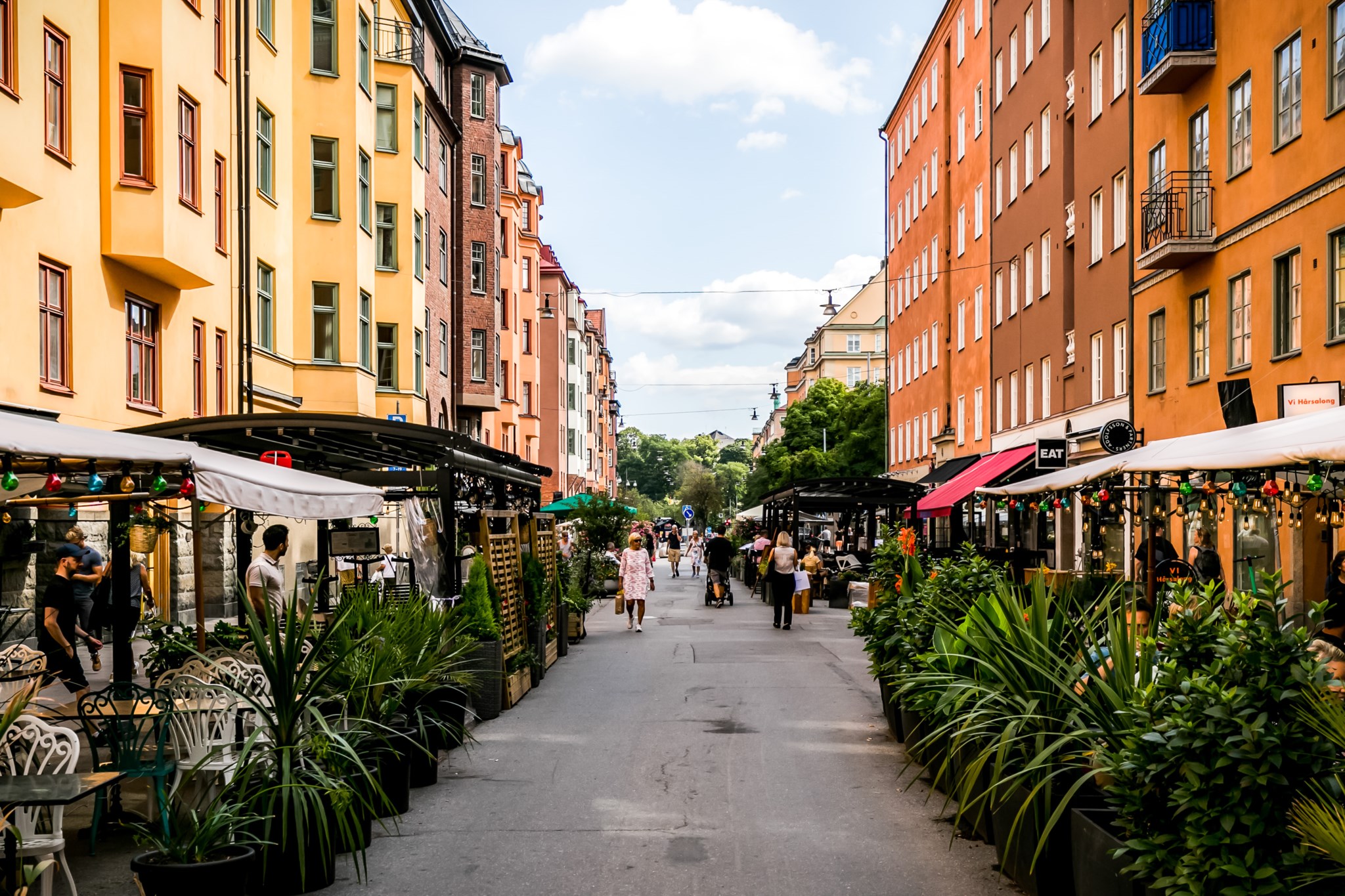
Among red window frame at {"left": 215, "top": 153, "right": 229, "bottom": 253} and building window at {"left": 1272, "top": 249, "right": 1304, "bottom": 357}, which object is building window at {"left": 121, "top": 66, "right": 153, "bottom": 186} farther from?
building window at {"left": 1272, "top": 249, "right": 1304, "bottom": 357}

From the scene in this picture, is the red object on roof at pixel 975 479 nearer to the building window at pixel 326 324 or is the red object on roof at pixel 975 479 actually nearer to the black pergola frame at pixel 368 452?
the black pergola frame at pixel 368 452

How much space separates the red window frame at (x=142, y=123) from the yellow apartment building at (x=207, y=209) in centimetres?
3

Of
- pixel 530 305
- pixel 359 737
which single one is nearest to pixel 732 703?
pixel 359 737

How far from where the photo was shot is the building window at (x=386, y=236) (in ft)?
117

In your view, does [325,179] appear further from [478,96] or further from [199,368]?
[478,96]

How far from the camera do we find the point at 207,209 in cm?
2248

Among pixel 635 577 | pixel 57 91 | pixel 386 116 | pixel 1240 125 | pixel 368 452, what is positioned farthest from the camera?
pixel 386 116

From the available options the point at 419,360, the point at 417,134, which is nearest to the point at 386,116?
the point at 417,134

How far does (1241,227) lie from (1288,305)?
2.02 metres

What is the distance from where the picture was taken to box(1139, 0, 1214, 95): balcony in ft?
73.6

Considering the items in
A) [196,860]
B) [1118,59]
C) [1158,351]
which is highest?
[1118,59]

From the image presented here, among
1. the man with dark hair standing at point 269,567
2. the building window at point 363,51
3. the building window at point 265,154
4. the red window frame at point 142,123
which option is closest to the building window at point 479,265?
the building window at point 363,51

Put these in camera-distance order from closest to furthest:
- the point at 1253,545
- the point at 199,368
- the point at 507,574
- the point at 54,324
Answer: the point at 507,574
the point at 54,324
the point at 1253,545
the point at 199,368

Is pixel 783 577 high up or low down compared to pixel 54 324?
down
